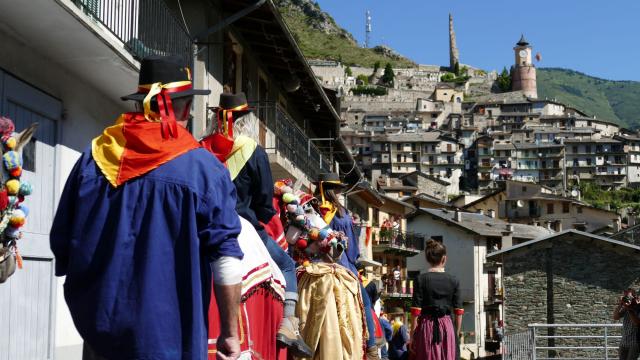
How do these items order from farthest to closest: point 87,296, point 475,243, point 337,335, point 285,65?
point 475,243, point 285,65, point 337,335, point 87,296

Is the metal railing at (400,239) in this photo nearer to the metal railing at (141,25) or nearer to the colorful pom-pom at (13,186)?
the metal railing at (141,25)

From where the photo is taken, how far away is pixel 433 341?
10789 millimetres

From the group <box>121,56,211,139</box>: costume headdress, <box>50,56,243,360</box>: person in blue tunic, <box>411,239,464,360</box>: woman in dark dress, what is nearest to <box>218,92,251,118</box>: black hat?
<box>121,56,211,139</box>: costume headdress

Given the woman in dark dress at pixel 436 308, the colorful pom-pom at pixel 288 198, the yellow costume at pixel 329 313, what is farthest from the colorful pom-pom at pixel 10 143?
the woman in dark dress at pixel 436 308

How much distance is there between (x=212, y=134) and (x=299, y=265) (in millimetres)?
2229

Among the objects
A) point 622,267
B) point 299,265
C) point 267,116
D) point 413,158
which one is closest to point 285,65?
point 267,116

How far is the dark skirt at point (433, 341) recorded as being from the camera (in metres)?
10.8

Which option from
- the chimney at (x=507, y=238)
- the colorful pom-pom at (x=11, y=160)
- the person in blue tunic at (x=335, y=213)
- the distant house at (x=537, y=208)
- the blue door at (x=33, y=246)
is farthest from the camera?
the distant house at (x=537, y=208)

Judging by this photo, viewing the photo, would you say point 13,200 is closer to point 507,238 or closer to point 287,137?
point 287,137

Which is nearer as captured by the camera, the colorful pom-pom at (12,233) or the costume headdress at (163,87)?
the costume headdress at (163,87)

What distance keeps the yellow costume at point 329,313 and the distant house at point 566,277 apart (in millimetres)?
42654

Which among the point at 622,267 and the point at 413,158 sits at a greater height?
the point at 413,158

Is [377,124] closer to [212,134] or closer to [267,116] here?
[267,116]

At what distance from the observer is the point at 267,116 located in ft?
78.0
